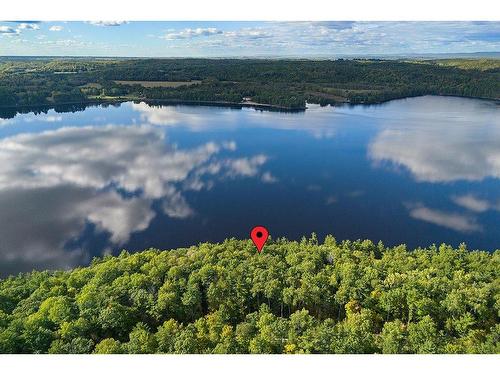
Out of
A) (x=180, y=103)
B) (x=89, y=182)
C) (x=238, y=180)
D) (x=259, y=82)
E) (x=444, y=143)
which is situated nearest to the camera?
(x=89, y=182)

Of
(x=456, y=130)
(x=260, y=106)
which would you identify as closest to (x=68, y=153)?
(x=260, y=106)

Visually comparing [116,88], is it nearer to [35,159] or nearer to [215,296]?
[35,159]

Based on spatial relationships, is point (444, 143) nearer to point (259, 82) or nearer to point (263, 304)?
point (259, 82)

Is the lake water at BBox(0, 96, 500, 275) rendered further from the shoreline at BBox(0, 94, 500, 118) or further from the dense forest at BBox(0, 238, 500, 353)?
the dense forest at BBox(0, 238, 500, 353)

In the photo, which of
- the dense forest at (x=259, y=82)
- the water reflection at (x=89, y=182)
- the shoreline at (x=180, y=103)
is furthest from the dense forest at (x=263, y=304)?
the dense forest at (x=259, y=82)

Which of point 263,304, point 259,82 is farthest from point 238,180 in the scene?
point 259,82

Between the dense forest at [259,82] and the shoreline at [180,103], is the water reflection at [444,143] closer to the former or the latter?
the dense forest at [259,82]
